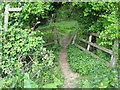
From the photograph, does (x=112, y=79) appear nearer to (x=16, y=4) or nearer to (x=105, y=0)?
(x=105, y=0)

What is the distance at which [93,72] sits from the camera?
5.97 meters

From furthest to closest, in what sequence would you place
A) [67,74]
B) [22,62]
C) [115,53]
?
1. [67,74]
2. [115,53]
3. [22,62]

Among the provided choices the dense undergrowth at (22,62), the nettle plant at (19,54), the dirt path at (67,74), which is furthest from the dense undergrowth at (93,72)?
the nettle plant at (19,54)

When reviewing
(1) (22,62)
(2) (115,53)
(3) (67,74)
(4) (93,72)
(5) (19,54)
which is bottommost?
(3) (67,74)

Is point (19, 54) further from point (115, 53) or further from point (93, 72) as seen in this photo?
point (115, 53)

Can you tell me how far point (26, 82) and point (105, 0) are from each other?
444 cm

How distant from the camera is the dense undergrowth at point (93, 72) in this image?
4656mm

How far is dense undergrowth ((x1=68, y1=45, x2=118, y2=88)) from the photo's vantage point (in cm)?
466

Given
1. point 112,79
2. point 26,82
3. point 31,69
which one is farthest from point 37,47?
point 112,79

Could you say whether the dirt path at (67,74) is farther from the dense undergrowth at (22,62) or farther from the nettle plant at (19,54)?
the nettle plant at (19,54)

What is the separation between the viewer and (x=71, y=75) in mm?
6223

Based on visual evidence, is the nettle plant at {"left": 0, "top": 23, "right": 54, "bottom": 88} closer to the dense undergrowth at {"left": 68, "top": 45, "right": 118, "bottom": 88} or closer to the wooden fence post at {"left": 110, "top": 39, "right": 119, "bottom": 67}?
the dense undergrowth at {"left": 68, "top": 45, "right": 118, "bottom": 88}

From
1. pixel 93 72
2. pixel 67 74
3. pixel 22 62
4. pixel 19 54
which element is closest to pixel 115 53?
pixel 93 72

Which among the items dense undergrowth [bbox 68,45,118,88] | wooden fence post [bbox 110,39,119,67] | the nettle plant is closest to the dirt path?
dense undergrowth [bbox 68,45,118,88]
